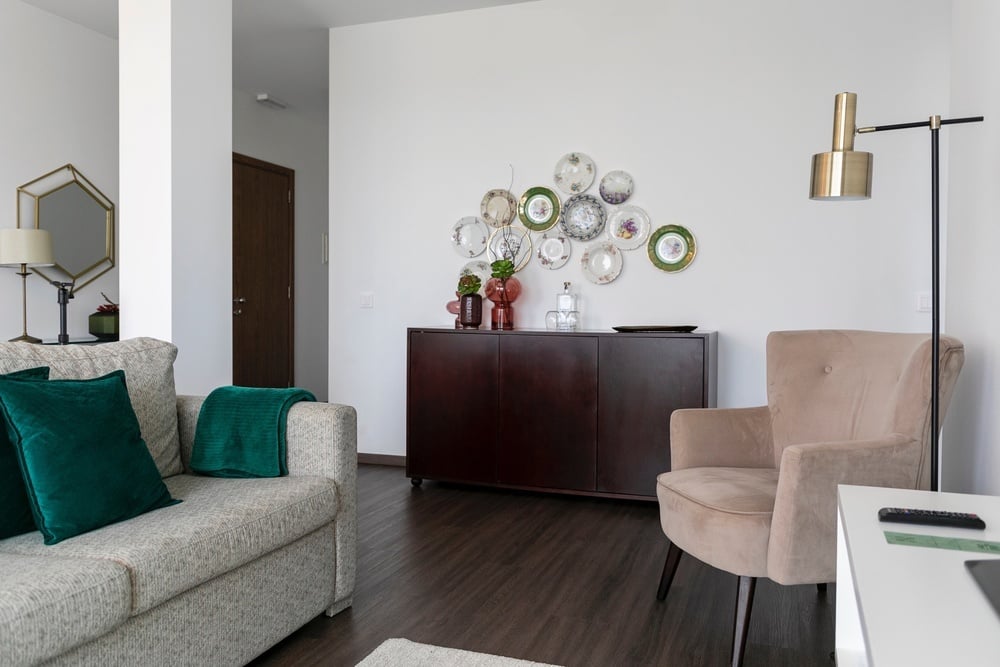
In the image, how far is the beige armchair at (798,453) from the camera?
197cm

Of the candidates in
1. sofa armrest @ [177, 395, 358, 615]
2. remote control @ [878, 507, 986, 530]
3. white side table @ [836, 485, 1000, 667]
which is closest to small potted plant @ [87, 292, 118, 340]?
sofa armrest @ [177, 395, 358, 615]

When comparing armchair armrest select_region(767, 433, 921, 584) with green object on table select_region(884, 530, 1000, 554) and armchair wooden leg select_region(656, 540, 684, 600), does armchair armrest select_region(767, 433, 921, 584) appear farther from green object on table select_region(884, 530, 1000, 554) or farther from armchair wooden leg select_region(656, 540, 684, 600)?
green object on table select_region(884, 530, 1000, 554)

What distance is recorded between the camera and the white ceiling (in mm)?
4328

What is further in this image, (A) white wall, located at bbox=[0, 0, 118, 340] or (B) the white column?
(A) white wall, located at bbox=[0, 0, 118, 340]

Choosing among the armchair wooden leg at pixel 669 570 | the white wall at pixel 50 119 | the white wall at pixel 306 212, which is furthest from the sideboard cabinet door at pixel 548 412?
the white wall at pixel 306 212

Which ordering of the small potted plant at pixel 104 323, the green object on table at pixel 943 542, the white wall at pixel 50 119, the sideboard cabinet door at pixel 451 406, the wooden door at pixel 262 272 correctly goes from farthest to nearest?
the wooden door at pixel 262 272 → the small potted plant at pixel 104 323 → the white wall at pixel 50 119 → the sideboard cabinet door at pixel 451 406 → the green object on table at pixel 943 542

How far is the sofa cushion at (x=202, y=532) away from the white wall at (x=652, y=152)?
2.32 meters

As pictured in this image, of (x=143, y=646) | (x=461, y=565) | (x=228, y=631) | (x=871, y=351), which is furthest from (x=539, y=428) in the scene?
(x=143, y=646)

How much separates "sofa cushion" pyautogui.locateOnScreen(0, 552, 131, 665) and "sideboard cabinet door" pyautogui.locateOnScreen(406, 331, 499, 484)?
2.47 meters

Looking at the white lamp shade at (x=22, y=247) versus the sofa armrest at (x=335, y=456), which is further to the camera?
the white lamp shade at (x=22, y=247)

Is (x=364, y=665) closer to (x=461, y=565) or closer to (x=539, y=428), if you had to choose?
(x=461, y=565)

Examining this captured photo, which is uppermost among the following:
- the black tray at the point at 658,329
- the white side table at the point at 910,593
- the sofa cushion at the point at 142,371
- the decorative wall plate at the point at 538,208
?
the decorative wall plate at the point at 538,208

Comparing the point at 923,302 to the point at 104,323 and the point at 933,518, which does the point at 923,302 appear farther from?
the point at 104,323

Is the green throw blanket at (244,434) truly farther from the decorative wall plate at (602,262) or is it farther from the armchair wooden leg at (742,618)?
the decorative wall plate at (602,262)
